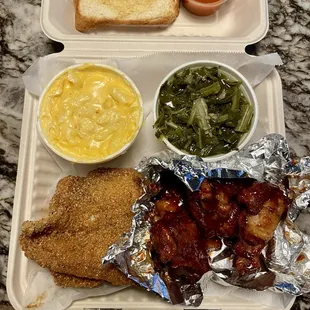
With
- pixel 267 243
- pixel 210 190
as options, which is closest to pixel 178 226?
pixel 210 190

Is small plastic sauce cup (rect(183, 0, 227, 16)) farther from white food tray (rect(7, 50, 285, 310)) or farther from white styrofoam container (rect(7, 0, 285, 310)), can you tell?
white food tray (rect(7, 50, 285, 310))

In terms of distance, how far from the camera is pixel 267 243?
59.7 inches

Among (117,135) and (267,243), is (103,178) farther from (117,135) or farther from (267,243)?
(267,243)

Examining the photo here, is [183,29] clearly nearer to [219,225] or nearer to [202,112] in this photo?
[202,112]

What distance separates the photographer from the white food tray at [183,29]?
177 cm

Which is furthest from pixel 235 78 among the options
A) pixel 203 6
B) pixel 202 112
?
pixel 203 6

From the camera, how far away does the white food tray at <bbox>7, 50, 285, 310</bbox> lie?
5.27 ft

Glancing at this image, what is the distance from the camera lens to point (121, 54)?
5.81 feet

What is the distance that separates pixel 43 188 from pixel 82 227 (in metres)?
0.21

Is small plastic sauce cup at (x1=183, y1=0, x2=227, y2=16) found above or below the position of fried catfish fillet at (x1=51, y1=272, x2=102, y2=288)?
above

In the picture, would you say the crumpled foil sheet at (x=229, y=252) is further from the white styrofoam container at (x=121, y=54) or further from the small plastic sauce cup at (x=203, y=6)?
the small plastic sauce cup at (x=203, y=6)

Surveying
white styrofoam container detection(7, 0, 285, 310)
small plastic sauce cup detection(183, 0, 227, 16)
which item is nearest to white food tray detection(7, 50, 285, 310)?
white styrofoam container detection(7, 0, 285, 310)

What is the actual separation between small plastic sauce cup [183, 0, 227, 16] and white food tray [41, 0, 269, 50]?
27mm

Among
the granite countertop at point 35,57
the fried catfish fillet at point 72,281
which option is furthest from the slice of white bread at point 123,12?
the fried catfish fillet at point 72,281
